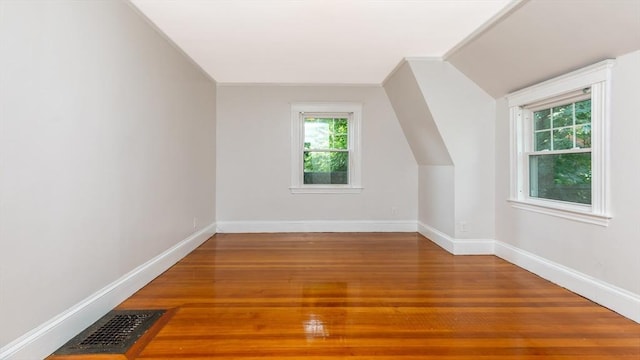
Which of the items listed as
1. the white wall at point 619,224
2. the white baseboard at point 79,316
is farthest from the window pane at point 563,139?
the white baseboard at point 79,316

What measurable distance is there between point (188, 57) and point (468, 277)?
3.88 meters

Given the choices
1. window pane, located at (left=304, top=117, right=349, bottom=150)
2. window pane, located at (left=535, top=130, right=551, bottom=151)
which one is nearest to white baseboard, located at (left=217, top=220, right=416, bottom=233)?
window pane, located at (left=304, top=117, right=349, bottom=150)

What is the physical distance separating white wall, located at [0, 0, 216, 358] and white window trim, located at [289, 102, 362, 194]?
6.71ft

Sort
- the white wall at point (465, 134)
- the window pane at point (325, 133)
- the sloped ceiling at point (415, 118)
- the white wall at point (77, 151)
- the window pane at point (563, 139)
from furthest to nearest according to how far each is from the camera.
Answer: the window pane at point (325, 133), the sloped ceiling at point (415, 118), the white wall at point (465, 134), the window pane at point (563, 139), the white wall at point (77, 151)

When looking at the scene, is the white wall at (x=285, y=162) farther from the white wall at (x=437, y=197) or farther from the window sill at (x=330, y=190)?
the white wall at (x=437, y=197)

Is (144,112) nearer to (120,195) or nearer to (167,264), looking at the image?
(120,195)

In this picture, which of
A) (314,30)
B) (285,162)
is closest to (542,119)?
(314,30)

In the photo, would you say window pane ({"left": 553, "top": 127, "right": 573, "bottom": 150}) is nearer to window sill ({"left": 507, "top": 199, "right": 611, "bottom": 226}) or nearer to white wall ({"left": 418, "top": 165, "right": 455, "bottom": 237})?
window sill ({"left": 507, "top": 199, "right": 611, "bottom": 226})

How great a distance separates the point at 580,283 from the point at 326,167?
3397 mm

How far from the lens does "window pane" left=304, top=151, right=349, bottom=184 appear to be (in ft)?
16.3

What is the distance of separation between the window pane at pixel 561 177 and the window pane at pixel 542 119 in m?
0.31

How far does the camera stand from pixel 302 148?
4.91 metres

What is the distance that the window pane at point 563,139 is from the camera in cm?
271

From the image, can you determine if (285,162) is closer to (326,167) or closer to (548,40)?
(326,167)
